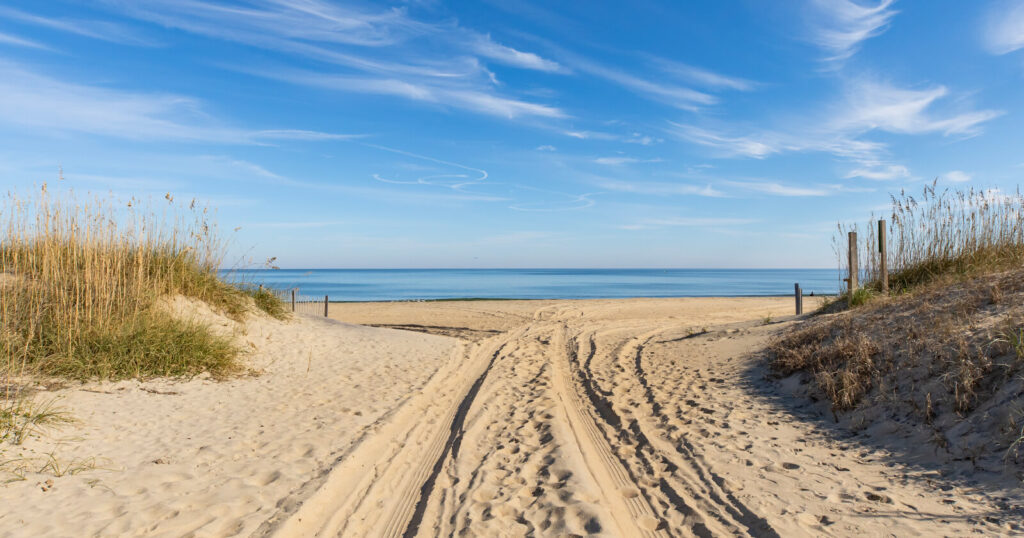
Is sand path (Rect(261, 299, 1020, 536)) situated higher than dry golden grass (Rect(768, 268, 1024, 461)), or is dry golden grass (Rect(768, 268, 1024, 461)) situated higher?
dry golden grass (Rect(768, 268, 1024, 461))

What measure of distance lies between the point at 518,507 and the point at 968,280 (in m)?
8.57

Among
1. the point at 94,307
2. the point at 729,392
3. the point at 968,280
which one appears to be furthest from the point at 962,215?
the point at 94,307

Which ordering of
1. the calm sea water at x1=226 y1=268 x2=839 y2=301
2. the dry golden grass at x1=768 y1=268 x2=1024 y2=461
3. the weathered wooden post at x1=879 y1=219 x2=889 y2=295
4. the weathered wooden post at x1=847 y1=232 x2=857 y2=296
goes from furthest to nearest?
the calm sea water at x1=226 y1=268 x2=839 y2=301, the weathered wooden post at x1=847 y1=232 x2=857 y2=296, the weathered wooden post at x1=879 y1=219 x2=889 y2=295, the dry golden grass at x1=768 y1=268 x2=1024 y2=461

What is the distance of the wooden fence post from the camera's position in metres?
11.4

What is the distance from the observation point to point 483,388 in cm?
792

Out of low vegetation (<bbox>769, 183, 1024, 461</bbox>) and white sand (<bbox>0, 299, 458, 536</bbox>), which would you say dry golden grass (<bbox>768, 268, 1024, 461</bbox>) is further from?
white sand (<bbox>0, 299, 458, 536</bbox>)

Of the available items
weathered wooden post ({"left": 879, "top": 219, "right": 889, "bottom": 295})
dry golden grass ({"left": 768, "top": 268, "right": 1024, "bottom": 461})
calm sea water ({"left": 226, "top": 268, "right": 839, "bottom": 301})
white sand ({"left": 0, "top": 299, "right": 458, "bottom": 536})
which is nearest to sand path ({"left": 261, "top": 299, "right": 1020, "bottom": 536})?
white sand ({"left": 0, "top": 299, "right": 458, "bottom": 536})

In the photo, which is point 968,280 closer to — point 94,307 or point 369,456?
point 369,456

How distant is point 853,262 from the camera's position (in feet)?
38.2

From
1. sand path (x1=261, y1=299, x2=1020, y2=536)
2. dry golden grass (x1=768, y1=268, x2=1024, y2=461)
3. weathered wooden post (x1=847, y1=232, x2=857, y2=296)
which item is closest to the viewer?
sand path (x1=261, y1=299, x2=1020, y2=536)

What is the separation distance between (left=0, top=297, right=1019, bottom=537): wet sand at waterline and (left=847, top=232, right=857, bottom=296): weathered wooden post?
4223mm

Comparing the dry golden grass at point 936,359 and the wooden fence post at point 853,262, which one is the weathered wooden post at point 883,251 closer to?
the wooden fence post at point 853,262

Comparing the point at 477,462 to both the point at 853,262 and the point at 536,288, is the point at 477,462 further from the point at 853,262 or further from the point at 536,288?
the point at 536,288

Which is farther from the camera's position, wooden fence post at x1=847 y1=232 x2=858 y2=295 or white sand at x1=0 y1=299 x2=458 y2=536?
wooden fence post at x1=847 y1=232 x2=858 y2=295
